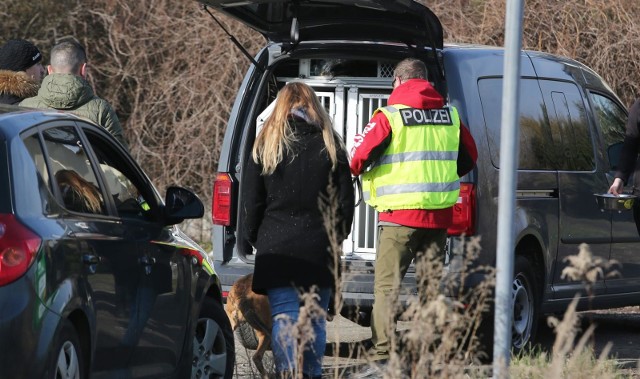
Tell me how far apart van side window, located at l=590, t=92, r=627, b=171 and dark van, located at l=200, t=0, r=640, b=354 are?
0.06 feet

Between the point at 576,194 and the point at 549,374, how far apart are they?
181 inches

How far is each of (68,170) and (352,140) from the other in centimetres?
360

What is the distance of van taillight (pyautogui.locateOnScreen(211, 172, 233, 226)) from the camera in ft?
27.0

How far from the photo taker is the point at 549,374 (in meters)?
4.33

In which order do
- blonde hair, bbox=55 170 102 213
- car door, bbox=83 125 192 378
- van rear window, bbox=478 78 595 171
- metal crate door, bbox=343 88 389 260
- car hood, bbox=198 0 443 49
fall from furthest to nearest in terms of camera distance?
metal crate door, bbox=343 88 389 260, van rear window, bbox=478 78 595 171, car hood, bbox=198 0 443 49, car door, bbox=83 125 192 378, blonde hair, bbox=55 170 102 213

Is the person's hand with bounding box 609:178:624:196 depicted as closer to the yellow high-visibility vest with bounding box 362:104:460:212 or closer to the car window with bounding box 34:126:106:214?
the yellow high-visibility vest with bounding box 362:104:460:212

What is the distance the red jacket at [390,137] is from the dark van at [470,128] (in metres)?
0.43

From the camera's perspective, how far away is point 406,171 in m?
7.08

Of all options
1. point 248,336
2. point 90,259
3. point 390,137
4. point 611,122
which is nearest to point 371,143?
point 390,137

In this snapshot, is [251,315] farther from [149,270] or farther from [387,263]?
[149,270]

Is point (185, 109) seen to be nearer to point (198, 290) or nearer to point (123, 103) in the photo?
point (123, 103)

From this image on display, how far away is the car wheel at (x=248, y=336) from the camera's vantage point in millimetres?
7852

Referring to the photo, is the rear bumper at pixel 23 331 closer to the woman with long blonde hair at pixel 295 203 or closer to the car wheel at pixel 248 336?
the woman with long blonde hair at pixel 295 203

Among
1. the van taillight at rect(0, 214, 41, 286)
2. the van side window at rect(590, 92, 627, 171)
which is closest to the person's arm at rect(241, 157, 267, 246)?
the van taillight at rect(0, 214, 41, 286)
